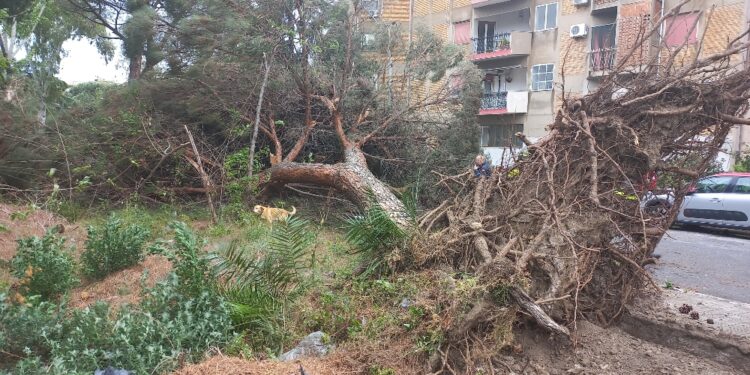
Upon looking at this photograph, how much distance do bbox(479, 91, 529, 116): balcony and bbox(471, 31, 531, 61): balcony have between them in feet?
5.60

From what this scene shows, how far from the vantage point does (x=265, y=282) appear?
4.38m

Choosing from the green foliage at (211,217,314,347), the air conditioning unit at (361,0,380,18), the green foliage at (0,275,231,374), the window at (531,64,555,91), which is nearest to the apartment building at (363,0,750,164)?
the window at (531,64,555,91)

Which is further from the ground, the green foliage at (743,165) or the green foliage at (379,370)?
the green foliage at (743,165)

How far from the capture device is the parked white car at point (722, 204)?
36.1 ft

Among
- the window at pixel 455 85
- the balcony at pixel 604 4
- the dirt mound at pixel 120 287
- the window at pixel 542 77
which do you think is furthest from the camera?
the window at pixel 542 77

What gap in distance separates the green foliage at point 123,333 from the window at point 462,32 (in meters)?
23.7

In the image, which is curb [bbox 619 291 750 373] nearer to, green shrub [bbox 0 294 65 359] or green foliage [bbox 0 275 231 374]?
green foliage [bbox 0 275 231 374]

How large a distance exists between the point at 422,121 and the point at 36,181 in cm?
728

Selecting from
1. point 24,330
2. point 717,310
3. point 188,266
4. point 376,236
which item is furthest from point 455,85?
point 24,330

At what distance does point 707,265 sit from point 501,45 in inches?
724

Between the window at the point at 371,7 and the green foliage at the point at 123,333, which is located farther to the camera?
the window at the point at 371,7

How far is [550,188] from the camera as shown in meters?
4.34

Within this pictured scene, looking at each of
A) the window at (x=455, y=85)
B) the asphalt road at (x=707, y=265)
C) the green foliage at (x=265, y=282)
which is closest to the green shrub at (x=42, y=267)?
the green foliage at (x=265, y=282)

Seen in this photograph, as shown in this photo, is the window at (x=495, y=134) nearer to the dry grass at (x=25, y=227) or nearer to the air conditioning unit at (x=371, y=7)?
the air conditioning unit at (x=371, y=7)
